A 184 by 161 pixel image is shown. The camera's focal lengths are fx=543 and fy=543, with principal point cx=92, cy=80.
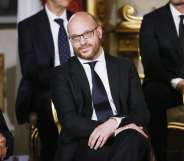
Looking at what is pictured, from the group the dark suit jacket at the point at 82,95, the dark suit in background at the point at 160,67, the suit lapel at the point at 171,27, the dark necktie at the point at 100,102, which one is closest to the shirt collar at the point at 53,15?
the dark suit in background at the point at 160,67

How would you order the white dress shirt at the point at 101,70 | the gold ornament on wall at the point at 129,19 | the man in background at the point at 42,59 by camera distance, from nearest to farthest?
the white dress shirt at the point at 101,70, the man in background at the point at 42,59, the gold ornament on wall at the point at 129,19

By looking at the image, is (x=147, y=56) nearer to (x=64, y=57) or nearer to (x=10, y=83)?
(x=64, y=57)

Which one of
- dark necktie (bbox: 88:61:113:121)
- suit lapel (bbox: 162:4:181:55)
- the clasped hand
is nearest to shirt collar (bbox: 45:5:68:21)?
suit lapel (bbox: 162:4:181:55)

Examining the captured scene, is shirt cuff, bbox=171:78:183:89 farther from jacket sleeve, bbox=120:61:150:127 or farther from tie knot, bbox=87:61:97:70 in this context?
tie knot, bbox=87:61:97:70

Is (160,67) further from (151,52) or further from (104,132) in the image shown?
(104,132)

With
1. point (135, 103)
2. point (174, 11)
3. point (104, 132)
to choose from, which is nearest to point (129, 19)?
point (174, 11)

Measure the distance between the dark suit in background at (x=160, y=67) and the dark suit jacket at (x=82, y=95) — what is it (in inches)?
25.3

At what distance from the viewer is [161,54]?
142 inches

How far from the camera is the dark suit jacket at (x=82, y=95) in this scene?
2682 mm

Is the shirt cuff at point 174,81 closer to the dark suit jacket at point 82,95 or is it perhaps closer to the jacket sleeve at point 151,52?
the jacket sleeve at point 151,52

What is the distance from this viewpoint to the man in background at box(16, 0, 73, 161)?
10.9 ft

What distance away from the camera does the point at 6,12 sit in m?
4.07

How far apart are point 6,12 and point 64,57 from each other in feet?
2.71

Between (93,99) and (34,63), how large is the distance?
32.0 inches
